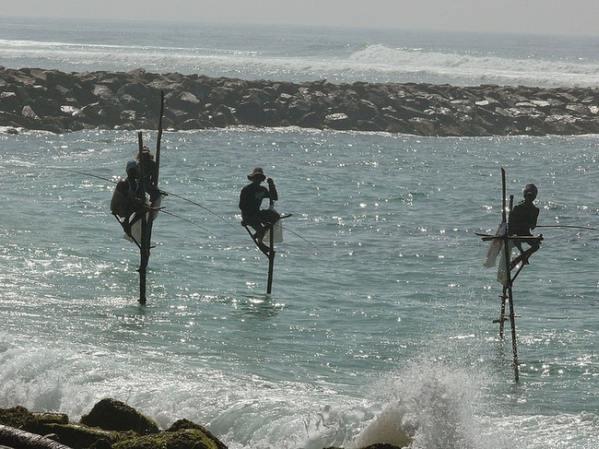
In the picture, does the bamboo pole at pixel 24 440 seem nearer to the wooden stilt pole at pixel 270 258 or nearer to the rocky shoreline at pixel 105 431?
the rocky shoreline at pixel 105 431

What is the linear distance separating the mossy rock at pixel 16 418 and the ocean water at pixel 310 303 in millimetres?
2118

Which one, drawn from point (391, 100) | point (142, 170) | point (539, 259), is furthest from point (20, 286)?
point (391, 100)

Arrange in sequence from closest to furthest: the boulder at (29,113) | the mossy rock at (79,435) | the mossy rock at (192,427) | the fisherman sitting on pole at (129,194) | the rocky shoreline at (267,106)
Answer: the mossy rock at (79,435), the mossy rock at (192,427), the fisherman sitting on pole at (129,194), the boulder at (29,113), the rocky shoreline at (267,106)

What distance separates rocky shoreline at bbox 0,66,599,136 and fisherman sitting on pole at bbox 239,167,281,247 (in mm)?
23838

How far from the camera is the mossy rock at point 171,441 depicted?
1126 centimetres

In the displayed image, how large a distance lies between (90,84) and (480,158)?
50.5ft

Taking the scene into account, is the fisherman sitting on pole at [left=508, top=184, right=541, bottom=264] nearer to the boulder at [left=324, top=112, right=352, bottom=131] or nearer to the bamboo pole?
the bamboo pole

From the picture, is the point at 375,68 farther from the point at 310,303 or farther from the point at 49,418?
the point at 49,418

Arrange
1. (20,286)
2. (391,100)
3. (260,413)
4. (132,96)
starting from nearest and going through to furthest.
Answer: (260,413), (20,286), (132,96), (391,100)

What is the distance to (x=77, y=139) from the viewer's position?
4241 centimetres

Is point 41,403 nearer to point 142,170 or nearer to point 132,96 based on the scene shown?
point 142,170

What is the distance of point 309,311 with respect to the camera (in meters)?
20.5

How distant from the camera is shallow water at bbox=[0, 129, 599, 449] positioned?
14.3m

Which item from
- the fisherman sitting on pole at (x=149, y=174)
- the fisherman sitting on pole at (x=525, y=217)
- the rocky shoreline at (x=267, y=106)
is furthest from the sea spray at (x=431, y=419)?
the rocky shoreline at (x=267, y=106)
